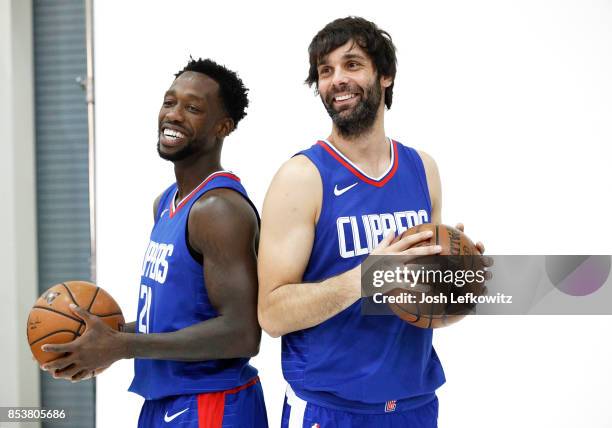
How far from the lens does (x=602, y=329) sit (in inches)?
110

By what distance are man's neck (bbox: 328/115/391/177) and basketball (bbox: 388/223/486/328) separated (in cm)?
22

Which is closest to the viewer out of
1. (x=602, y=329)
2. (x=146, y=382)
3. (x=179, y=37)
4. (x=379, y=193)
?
(x=379, y=193)

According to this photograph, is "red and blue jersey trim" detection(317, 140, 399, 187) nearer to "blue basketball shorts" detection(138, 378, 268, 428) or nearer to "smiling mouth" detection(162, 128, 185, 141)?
"smiling mouth" detection(162, 128, 185, 141)

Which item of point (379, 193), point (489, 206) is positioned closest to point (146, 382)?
point (379, 193)

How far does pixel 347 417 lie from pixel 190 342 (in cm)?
39

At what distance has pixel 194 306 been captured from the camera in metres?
1.60

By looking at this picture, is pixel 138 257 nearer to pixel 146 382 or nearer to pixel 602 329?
pixel 146 382

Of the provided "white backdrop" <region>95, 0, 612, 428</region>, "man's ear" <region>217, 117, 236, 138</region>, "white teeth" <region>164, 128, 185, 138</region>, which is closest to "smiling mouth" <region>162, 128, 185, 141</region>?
"white teeth" <region>164, 128, 185, 138</region>

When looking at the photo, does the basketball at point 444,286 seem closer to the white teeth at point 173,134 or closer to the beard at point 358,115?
the beard at point 358,115

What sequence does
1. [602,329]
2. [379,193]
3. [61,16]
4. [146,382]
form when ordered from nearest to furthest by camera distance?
[379,193] → [146,382] → [602,329] → [61,16]

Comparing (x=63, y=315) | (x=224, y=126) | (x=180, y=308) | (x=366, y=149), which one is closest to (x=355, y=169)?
(x=366, y=149)

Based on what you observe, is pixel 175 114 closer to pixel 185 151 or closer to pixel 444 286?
pixel 185 151

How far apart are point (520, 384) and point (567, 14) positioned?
156 cm

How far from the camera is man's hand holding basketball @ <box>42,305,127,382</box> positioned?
1.51 m
